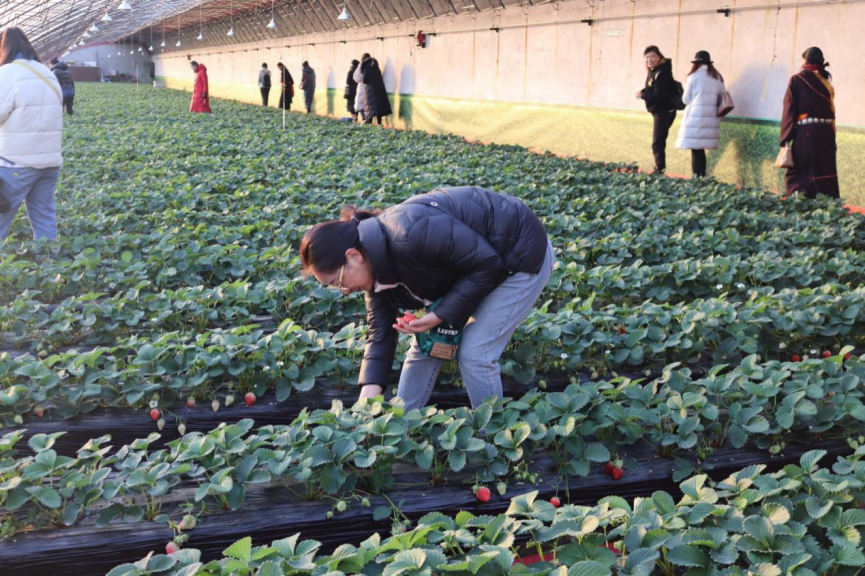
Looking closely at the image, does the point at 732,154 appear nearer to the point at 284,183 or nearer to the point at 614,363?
the point at 284,183

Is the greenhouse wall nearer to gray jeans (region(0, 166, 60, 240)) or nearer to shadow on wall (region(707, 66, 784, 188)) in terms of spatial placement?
shadow on wall (region(707, 66, 784, 188))

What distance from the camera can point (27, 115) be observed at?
6289 mm

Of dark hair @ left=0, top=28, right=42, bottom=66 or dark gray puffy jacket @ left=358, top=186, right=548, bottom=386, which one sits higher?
dark hair @ left=0, top=28, right=42, bottom=66

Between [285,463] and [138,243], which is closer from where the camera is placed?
[285,463]

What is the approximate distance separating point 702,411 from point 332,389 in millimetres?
1740

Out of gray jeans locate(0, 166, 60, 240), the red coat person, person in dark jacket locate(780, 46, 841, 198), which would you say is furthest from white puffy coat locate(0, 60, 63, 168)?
the red coat person

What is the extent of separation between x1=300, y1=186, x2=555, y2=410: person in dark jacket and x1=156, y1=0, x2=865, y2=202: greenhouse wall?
8328 mm

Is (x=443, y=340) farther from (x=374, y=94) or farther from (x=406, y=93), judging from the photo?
(x=406, y=93)

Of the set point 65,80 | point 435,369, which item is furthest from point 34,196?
point 65,80

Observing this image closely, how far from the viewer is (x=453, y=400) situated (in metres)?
4.14

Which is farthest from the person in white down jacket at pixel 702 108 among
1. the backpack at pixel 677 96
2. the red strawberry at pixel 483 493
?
the red strawberry at pixel 483 493

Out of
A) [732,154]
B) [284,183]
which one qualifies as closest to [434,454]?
[284,183]

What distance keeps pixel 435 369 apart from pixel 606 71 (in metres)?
13.0

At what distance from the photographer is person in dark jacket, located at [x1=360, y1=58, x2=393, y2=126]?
72.0 ft
